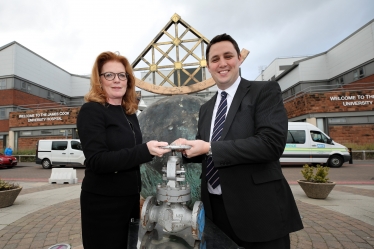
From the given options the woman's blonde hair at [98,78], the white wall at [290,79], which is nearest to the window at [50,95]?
the white wall at [290,79]

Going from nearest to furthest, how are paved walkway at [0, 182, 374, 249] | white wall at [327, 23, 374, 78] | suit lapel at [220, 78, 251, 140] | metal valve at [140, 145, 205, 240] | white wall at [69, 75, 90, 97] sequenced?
metal valve at [140, 145, 205, 240] → suit lapel at [220, 78, 251, 140] → paved walkway at [0, 182, 374, 249] → white wall at [327, 23, 374, 78] → white wall at [69, 75, 90, 97]

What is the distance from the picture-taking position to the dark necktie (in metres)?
1.82

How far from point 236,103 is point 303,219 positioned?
3880 millimetres

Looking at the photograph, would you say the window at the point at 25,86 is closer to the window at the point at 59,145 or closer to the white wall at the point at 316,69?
the window at the point at 59,145

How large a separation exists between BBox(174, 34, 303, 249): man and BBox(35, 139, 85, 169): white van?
1503cm

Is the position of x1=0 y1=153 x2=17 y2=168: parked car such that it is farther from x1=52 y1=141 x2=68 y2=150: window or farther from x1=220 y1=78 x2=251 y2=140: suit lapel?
x1=220 y1=78 x2=251 y2=140: suit lapel

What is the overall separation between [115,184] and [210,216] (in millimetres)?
766

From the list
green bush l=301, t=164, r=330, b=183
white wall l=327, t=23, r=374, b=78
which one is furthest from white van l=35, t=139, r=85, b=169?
white wall l=327, t=23, r=374, b=78

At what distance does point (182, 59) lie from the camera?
4.56 meters

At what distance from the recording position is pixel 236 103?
1752 mm

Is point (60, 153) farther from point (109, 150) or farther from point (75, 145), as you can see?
point (109, 150)

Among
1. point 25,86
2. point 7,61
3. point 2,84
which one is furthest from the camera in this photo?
point 25,86

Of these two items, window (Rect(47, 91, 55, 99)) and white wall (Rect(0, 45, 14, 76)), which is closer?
white wall (Rect(0, 45, 14, 76))

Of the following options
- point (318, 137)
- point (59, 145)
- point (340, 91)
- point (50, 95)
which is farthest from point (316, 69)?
point (50, 95)
